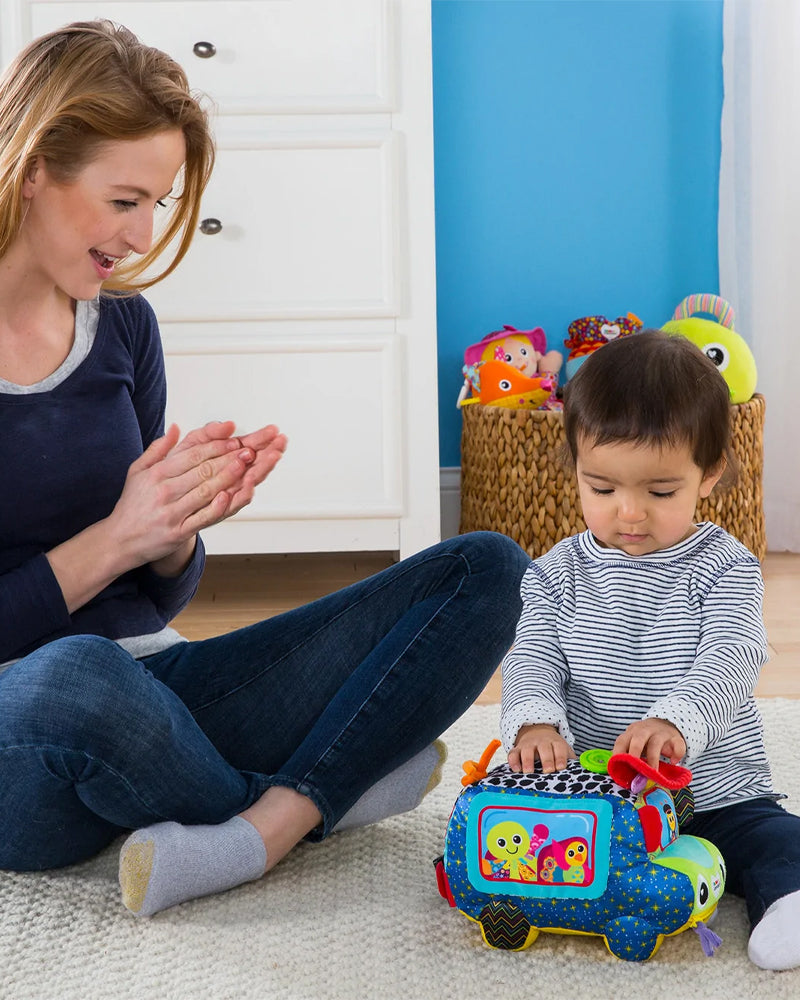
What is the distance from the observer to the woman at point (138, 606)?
3.19 feet

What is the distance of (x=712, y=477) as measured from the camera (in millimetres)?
1062

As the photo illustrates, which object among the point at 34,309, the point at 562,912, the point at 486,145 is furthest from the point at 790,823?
the point at 486,145

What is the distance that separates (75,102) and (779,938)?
34.8 inches

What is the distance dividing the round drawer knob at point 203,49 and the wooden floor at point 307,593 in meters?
0.93

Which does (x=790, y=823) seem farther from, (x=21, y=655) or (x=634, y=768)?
(x=21, y=655)

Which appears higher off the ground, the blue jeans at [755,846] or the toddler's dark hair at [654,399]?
the toddler's dark hair at [654,399]

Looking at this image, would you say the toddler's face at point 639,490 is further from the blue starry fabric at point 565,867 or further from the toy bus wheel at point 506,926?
the toy bus wheel at point 506,926

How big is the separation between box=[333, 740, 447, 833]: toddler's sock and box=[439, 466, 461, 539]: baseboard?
4.59 feet

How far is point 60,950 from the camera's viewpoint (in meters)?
0.96

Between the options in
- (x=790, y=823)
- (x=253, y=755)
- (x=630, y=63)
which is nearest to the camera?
(x=790, y=823)

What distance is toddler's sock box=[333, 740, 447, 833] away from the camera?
1.12 m

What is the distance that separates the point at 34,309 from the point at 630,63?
1689mm

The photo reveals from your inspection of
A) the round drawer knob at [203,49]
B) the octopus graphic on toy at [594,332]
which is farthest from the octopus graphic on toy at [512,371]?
the round drawer knob at [203,49]

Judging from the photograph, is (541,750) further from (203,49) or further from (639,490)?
(203,49)
